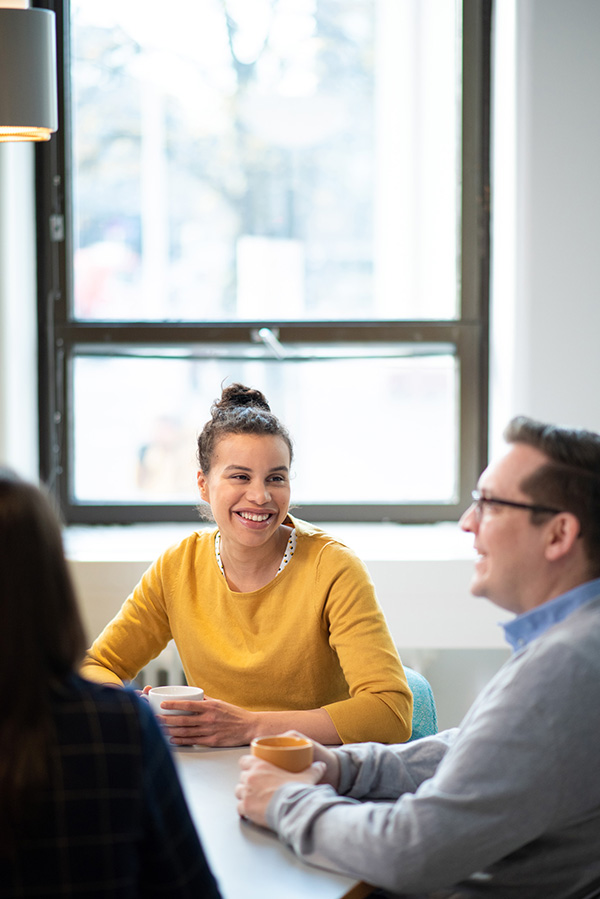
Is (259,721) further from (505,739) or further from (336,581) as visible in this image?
(505,739)

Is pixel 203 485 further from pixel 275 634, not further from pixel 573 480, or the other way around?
pixel 573 480

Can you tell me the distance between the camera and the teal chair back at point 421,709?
199cm

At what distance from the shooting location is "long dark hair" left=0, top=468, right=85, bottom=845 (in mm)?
908

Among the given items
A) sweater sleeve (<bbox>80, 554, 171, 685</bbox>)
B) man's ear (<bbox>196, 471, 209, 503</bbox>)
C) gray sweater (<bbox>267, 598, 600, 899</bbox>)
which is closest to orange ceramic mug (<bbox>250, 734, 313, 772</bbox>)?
gray sweater (<bbox>267, 598, 600, 899</bbox>)

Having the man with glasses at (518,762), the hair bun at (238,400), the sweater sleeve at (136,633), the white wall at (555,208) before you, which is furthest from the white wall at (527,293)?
the man with glasses at (518,762)

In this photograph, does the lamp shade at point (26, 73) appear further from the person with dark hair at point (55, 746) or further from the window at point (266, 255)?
the window at point (266, 255)

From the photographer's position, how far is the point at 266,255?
3.44 m

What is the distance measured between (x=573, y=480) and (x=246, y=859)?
0.66 metres

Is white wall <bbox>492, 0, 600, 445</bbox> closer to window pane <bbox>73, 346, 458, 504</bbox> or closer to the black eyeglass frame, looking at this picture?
window pane <bbox>73, 346, 458, 504</bbox>

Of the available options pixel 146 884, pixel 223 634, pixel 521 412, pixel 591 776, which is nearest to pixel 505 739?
pixel 591 776

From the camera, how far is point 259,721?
173cm

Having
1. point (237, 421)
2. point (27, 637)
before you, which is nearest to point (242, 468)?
point (237, 421)

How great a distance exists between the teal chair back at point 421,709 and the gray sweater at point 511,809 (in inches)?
27.5

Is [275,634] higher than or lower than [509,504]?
lower
